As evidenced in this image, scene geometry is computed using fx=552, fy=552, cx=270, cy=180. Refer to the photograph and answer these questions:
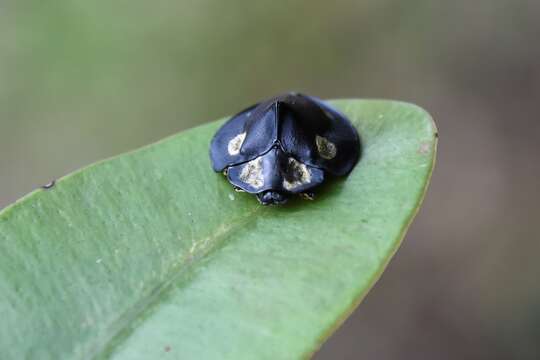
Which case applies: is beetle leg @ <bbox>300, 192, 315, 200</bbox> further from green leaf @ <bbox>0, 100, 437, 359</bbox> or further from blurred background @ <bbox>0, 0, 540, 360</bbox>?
blurred background @ <bbox>0, 0, 540, 360</bbox>

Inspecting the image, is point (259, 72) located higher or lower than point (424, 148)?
lower

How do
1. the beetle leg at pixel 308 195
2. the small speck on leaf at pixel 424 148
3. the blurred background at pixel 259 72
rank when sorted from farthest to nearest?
the blurred background at pixel 259 72 → the beetle leg at pixel 308 195 → the small speck on leaf at pixel 424 148

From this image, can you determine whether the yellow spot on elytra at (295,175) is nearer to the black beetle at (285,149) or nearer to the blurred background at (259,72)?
the black beetle at (285,149)

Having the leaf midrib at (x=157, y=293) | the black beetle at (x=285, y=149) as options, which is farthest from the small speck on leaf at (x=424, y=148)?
the leaf midrib at (x=157, y=293)

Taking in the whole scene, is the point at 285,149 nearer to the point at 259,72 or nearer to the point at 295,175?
the point at 295,175

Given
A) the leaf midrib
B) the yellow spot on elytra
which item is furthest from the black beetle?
the leaf midrib

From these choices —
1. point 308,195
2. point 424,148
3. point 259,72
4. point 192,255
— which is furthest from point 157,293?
point 259,72
